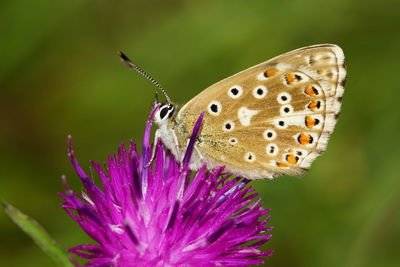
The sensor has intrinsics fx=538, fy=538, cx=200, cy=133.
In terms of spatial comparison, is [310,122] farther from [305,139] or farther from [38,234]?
[38,234]

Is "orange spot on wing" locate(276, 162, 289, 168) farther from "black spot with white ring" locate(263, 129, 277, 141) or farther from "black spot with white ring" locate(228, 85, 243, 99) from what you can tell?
"black spot with white ring" locate(228, 85, 243, 99)

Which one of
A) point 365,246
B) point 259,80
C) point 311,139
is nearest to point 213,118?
point 259,80

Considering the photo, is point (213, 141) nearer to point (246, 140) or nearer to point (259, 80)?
point (246, 140)

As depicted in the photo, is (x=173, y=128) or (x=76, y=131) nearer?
(x=173, y=128)

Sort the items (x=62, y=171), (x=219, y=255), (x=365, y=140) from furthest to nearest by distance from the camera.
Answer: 1. (x=365, y=140)
2. (x=62, y=171)
3. (x=219, y=255)

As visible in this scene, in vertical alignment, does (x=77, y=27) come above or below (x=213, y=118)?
above

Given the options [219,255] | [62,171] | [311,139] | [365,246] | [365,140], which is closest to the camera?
[219,255]

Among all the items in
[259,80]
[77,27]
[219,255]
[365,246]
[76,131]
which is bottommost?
[365,246]
